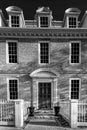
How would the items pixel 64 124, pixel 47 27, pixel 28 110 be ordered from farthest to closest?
1. pixel 47 27
2. pixel 28 110
3. pixel 64 124

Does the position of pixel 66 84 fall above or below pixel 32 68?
below

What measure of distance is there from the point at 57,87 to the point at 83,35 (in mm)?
5936

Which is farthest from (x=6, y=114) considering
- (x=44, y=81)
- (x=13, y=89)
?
(x=44, y=81)

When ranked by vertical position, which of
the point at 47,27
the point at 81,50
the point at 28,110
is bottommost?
the point at 28,110

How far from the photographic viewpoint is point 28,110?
1136 cm

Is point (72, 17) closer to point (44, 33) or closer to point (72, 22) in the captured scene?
point (72, 22)

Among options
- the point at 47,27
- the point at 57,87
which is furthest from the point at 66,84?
the point at 47,27

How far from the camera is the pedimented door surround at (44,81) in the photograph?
1162 cm

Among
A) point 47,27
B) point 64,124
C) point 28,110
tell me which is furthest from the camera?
point 47,27

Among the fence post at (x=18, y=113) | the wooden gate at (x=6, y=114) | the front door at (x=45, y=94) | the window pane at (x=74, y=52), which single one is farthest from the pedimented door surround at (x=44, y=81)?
the fence post at (x=18, y=113)

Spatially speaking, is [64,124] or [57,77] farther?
[57,77]

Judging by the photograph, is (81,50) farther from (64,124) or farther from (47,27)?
(64,124)

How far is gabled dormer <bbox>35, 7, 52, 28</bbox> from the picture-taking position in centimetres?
1217

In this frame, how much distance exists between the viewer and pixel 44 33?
37.8 feet
